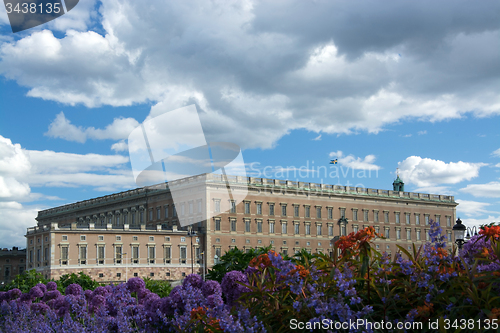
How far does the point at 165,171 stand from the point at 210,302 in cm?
2143

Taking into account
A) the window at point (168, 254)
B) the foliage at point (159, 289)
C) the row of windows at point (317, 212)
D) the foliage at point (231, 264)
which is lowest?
the foliage at point (159, 289)

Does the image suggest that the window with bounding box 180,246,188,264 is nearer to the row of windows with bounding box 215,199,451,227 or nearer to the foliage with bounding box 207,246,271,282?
the row of windows with bounding box 215,199,451,227

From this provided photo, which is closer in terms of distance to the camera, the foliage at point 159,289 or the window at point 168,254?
the foliage at point 159,289

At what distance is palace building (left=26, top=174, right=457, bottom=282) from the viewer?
2712 inches

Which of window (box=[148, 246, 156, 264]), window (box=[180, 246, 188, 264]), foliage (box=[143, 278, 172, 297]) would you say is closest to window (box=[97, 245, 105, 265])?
window (box=[148, 246, 156, 264])

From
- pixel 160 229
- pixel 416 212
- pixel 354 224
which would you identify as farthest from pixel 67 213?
pixel 416 212

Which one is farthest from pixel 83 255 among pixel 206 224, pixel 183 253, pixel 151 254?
pixel 206 224

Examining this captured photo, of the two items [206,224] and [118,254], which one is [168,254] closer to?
[206,224]

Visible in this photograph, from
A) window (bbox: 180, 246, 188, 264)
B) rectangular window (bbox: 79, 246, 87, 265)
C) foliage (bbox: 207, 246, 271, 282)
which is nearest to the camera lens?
foliage (bbox: 207, 246, 271, 282)


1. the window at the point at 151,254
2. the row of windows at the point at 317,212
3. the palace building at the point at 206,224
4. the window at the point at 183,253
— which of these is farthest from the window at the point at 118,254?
the row of windows at the point at 317,212

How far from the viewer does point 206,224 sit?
7300 cm

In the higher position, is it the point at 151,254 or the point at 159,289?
the point at 151,254

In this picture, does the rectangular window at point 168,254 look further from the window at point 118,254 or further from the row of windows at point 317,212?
the row of windows at point 317,212

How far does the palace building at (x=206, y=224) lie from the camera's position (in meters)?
68.9
